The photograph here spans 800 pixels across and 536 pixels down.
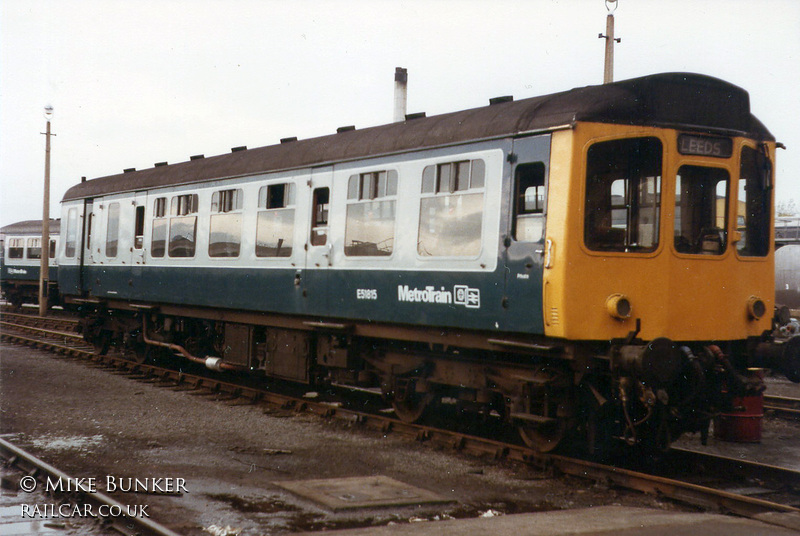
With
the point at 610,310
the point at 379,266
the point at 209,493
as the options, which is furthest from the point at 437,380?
the point at 209,493

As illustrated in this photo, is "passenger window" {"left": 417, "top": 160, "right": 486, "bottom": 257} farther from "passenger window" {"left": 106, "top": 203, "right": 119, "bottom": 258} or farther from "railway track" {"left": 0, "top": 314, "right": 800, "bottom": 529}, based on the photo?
"passenger window" {"left": 106, "top": 203, "right": 119, "bottom": 258}

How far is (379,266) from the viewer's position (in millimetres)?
9891

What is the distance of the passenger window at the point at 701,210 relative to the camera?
8.00 m

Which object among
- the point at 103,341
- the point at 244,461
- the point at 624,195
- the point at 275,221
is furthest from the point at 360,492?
the point at 103,341

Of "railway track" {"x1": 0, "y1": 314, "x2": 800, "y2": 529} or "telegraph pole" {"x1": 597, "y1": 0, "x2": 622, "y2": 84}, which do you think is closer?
"railway track" {"x1": 0, "y1": 314, "x2": 800, "y2": 529}

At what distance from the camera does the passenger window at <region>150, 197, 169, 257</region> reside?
14.7 metres

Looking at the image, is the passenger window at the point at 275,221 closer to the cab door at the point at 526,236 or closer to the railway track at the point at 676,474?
the railway track at the point at 676,474

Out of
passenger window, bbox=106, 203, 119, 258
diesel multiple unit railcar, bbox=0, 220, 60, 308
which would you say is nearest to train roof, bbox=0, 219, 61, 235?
diesel multiple unit railcar, bbox=0, 220, 60, 308

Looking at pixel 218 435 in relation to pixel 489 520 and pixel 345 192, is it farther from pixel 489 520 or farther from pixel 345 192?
pixel 489 520

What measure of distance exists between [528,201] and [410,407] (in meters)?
3.34

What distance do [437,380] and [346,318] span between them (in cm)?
164

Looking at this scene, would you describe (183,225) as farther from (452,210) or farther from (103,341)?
(452,210)

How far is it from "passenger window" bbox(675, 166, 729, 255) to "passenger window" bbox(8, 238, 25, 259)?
116 feet

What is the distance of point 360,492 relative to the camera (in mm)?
7086
